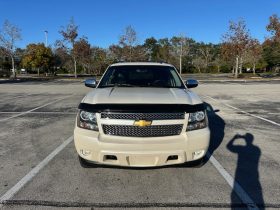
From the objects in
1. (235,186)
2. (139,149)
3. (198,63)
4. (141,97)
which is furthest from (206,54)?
(139,149)

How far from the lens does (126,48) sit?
47844 millimetres

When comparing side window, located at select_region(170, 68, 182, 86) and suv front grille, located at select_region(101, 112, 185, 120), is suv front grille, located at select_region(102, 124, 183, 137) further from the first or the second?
side window, located at select_region(170, 68, 182, 86)

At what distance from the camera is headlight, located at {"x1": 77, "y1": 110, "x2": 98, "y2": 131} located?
13.9 feet

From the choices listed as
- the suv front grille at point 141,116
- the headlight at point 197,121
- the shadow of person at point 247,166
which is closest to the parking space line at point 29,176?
the suv front grille at point 141,116

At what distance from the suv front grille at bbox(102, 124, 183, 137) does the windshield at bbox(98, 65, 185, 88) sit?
1644mm

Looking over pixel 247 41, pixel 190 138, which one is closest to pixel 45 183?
pixel 190 138

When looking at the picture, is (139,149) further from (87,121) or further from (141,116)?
(87,121)

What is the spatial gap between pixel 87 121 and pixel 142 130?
2.45ft

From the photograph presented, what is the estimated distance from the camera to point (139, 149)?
158 inches

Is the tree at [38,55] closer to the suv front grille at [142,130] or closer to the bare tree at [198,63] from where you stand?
the bare tree at [198,63]

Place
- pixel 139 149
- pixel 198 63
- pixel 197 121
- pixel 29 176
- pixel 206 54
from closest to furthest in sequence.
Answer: pixel 139 149 → pixel 197 121 → pixel 29 176 → pixel 198 63 → pixel 206 54

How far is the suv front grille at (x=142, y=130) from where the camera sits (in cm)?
410

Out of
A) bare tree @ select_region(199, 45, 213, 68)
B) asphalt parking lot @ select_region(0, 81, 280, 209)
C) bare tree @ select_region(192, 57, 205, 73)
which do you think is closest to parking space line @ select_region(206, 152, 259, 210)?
asphalt parking lot @ select_region(0, 81, 280, 209)

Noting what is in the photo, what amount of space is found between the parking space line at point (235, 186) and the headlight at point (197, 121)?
0.82 metres
